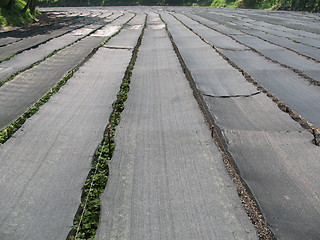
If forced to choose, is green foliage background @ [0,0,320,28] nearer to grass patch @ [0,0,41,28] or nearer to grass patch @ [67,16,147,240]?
grass patch @ [0,0,41,28]

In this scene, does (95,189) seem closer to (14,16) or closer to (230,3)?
(14,16)

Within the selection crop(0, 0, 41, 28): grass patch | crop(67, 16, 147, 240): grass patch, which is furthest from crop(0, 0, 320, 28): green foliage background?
crop(67, 16, 147, 240): grass patch

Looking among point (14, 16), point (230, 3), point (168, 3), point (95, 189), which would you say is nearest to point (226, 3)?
point (230, 3)

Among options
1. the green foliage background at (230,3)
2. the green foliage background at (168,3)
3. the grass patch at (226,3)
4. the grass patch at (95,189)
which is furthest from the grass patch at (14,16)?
the grass patch at (226,3)

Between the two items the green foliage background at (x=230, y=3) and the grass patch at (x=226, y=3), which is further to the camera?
the grass patch at (x=226, y=3)

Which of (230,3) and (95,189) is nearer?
(95,189)

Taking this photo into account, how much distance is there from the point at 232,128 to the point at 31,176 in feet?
8.65

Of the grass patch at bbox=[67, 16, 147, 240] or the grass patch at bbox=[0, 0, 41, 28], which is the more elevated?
the grass patch at bbox=[0, 0, 41, 28]

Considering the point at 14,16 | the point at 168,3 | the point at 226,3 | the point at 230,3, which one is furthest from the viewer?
the point at 168,3

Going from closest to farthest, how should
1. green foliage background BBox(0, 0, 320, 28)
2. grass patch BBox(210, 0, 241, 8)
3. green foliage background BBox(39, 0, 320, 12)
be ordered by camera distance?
green foliage background BBox(0, 0, 320, 28) < green foliage background BBox(39, 0, 320, 12) < grass patch BBox(210, 0, 241, 8)

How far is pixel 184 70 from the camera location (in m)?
7.28

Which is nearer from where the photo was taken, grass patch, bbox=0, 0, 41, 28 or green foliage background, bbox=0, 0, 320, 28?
grass patch, bbox=0, 0, 41, 28

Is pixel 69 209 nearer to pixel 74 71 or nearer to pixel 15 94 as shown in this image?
pixel 15 94

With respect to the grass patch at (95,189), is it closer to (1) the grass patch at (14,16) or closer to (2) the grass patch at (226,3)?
(1) the grass patch at (14,16)
